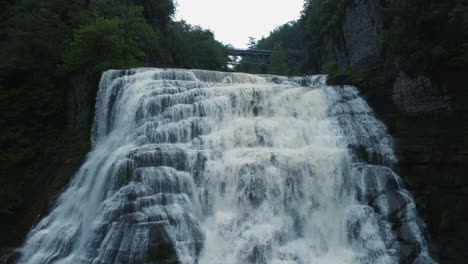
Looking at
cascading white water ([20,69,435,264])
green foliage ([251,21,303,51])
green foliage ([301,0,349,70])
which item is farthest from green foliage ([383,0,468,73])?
green foliage ([251,21,303,51])

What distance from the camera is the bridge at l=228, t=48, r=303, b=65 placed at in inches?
2146

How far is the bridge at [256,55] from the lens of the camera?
54.5m

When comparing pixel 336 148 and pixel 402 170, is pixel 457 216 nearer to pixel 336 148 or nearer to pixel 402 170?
pixel 402 170

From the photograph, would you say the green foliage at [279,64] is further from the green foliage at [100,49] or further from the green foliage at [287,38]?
the green foliage at [100,49]

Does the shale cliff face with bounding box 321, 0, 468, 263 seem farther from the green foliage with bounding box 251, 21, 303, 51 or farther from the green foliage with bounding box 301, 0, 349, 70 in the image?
the green foliage with bounding box 251, 21, 303, 51

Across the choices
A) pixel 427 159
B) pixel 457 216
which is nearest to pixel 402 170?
pixel 427 159

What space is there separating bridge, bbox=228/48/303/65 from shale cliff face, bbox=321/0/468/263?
3767 cm

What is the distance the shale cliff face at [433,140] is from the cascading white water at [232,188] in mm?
528

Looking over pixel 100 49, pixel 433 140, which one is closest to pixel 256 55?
pixel 100 49

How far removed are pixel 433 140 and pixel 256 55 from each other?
46120 millimetres

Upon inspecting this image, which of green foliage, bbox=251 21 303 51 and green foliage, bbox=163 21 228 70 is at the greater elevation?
green foliage, bbox=251 21 303 51

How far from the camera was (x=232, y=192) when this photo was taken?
12.4 metres

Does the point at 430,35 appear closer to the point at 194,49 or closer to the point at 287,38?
the point at 194,49

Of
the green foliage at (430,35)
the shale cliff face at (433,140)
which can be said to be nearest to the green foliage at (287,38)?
the shale cliff face at (433,140)
